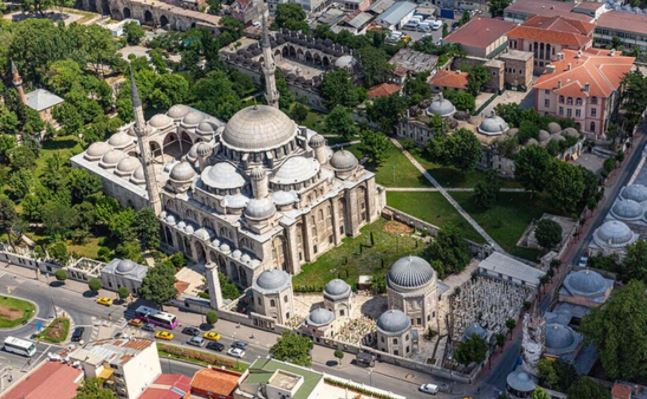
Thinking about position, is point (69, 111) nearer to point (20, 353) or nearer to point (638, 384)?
point (20, 353)

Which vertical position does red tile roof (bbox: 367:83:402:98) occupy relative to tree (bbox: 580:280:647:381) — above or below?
below

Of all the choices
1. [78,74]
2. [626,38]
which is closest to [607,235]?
[626,38]

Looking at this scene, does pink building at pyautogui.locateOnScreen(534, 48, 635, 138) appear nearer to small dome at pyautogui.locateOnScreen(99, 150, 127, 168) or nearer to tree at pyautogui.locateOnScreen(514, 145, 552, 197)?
tree at pyautogui.locateOnScreen(514, 145, 552, 197)

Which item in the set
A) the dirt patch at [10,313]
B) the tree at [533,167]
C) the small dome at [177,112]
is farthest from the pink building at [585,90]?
the dirt patch at [10,313]

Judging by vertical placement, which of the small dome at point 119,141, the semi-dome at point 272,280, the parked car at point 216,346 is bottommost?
the parked car at point 216,346

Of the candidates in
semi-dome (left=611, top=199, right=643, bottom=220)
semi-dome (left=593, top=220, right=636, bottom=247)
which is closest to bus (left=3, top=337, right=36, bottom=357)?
semi-dome (left=593, top=220, right=636, bottom=247)

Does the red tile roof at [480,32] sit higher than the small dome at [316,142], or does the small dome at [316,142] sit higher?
the small dome at [316,142]

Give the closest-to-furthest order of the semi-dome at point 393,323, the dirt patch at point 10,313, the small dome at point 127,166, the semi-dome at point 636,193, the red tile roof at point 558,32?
the semi-dome at point 393,323, the dirt patch at point 10,313, the semi-dome at point 636,193, the small dome at point 127,166, the red tile roof at point 558,32

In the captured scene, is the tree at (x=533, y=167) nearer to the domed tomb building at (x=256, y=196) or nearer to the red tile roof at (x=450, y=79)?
the domed tomb building at (x=256, y=196)
